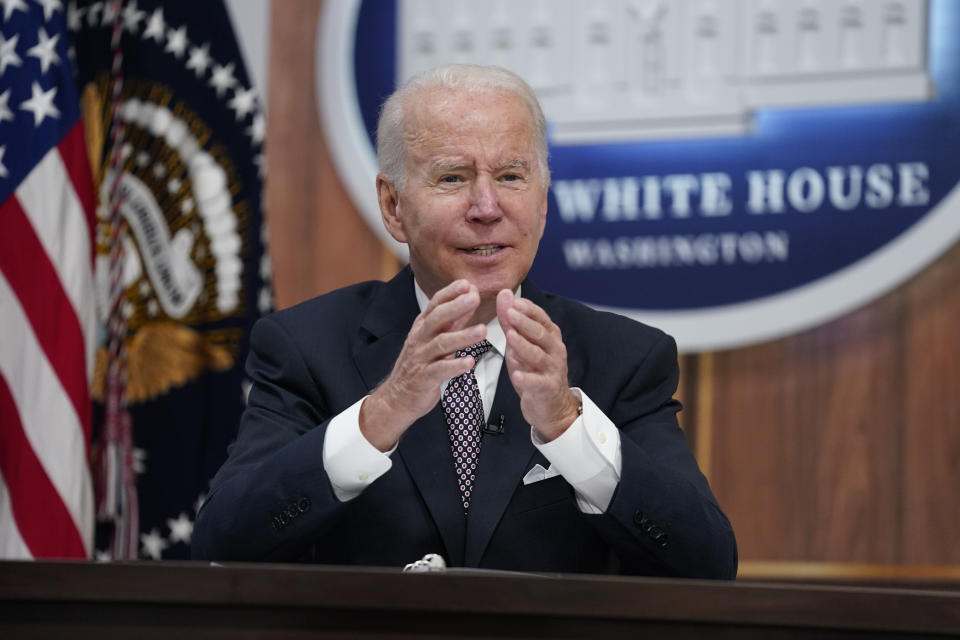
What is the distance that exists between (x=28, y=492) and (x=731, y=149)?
80.6 inches

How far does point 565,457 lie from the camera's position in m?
1.70

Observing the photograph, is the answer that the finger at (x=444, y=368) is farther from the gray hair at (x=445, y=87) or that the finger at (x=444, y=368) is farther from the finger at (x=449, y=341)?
the gray hair at (x=445, y=87)

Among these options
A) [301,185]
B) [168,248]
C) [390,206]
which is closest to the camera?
[390,206]

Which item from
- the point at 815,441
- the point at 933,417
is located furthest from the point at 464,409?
the point at 933,417

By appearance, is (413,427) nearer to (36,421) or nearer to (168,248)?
(36,421)

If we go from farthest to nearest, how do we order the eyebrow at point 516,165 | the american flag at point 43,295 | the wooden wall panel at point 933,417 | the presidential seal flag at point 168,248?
1. the presidential seal flag at point 168,248
2. the american flag at point 43,295
3. the wooden wall panel at point 933,417
4. the eyebrow at point 516,165

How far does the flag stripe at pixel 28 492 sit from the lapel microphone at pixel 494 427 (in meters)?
1.51

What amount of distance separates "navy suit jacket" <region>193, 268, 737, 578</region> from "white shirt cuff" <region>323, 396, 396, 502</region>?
0.06ft

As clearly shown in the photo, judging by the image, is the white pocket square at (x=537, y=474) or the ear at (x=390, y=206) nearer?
the white pocket square at (x=537, y=474)

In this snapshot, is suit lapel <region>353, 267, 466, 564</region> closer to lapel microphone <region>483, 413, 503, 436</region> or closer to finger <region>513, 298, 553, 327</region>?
lapel microphone <region>483, 413, 503, 436</region>

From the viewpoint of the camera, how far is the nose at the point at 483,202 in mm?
1919

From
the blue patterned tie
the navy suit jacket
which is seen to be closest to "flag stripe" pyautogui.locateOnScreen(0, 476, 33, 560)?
the navy suit jacket

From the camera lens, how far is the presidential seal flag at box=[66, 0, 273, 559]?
3.21m

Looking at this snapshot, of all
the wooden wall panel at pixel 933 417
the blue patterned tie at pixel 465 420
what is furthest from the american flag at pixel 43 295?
the wooden wall panel at pixel 933 417
